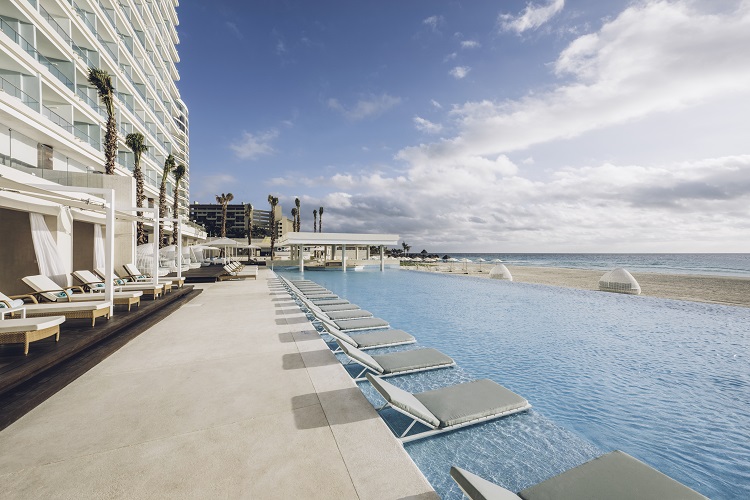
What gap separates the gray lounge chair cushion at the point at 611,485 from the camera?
2092 millimetres

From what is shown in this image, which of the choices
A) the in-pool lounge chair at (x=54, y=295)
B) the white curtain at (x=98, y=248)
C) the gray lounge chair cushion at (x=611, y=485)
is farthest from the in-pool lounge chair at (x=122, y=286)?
the gray lounge chair cushion at (x=611, y=485)

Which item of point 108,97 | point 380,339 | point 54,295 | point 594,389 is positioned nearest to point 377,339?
point 380,339

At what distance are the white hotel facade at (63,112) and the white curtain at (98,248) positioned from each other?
564mm

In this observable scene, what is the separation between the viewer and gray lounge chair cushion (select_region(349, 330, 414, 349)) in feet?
19.5

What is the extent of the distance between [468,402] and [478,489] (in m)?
Answer: 1.62

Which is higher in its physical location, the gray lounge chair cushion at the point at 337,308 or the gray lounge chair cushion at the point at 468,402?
the gray lounge chair cushion at the point at 337,308

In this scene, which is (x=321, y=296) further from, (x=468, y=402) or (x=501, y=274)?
(x=501, y=274)

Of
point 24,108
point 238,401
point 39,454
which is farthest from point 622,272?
point 24,108

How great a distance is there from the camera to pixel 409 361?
196 inches

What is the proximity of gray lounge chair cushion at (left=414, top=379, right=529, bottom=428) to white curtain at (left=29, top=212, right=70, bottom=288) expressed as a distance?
11858mm

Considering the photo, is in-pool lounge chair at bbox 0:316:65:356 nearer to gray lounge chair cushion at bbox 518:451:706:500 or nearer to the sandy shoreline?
gray lounge chair cushion at bbox 518:451:706:500

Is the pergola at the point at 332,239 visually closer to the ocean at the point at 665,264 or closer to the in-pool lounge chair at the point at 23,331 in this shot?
the ocean at the point at 665,264

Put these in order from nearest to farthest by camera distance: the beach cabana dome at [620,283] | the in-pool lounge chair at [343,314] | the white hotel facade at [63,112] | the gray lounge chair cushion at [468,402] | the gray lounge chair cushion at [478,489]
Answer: the gray lounge chair cushion at [478,489] < the gray lounge chair cushion at [468,402] < the in-pool lounge chair at [343,314] < the white hotel facade at [63,112] < the beach cabana dome at [620,283]

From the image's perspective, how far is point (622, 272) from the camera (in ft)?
55.1
